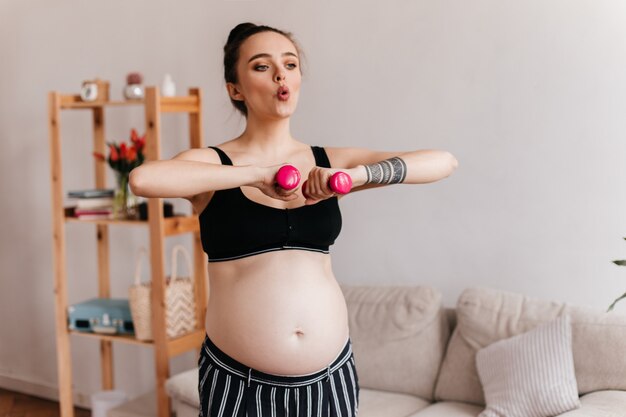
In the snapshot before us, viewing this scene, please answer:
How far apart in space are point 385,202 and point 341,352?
65.8 inches

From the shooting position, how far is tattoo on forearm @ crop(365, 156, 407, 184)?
5.94ft

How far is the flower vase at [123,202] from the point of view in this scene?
3766mm

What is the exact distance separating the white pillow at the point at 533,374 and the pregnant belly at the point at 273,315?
1.04 metres

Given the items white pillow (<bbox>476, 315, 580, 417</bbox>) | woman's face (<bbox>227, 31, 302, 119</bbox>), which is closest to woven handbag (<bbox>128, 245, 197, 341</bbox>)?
white pillow (<bbox>476, 315, 580, 417</bbox>)

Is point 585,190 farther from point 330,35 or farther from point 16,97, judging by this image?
point 16,97

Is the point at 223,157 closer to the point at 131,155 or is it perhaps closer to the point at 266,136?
the point at 266,136

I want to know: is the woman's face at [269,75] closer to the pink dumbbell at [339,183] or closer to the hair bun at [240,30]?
the hair bun at [240,30]

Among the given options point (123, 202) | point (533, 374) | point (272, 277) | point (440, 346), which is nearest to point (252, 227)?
point (272, 277)

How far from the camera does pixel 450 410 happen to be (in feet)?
9.59

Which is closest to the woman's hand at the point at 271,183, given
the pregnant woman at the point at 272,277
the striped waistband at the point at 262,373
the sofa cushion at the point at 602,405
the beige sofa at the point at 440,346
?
the pregnant woman at the point at 272,277

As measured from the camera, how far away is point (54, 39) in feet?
15.4

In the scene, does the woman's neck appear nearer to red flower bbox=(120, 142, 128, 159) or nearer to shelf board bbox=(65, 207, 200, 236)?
shelf board bbox=(65, 207, 200, 236)

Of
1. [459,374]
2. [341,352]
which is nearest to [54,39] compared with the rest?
[459,374]

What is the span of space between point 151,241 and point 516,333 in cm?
158
